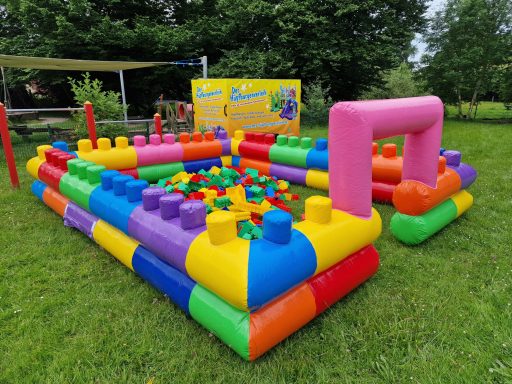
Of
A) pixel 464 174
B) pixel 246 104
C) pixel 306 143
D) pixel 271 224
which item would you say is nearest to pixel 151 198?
pixel 271 224

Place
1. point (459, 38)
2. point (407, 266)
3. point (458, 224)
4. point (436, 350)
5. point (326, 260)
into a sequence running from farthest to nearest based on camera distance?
point (459, 38) → point (458, 224) → point (407, 266) → point (326, 260) → point (436, 350)

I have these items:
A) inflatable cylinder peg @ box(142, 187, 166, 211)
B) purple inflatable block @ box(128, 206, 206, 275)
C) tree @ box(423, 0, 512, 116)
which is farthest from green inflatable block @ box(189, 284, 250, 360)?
tree @ box(423, 0, 512, 116)

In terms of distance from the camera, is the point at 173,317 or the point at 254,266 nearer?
the point at 254,266

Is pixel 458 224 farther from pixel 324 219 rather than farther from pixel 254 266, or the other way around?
pixel 254 266

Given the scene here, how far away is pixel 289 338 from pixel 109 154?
14.1 feet

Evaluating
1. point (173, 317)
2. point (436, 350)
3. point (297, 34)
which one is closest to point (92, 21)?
point (297, 34)

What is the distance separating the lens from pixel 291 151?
5.86 meters

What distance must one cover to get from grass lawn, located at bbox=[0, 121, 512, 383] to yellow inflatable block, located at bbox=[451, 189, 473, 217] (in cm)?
43

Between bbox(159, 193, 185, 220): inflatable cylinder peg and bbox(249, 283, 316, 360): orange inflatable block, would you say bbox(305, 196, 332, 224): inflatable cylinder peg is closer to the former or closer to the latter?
bbox(249, 283, 316, 360): orange inflatable block

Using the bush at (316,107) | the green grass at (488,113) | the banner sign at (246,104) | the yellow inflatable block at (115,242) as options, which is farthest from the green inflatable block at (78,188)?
the green grass at (488,113)

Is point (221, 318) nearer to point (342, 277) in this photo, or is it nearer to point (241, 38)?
point (342, 277)

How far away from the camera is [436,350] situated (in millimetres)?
2209

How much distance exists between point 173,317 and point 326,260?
1216 mm

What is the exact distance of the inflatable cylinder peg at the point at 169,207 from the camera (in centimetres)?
263
